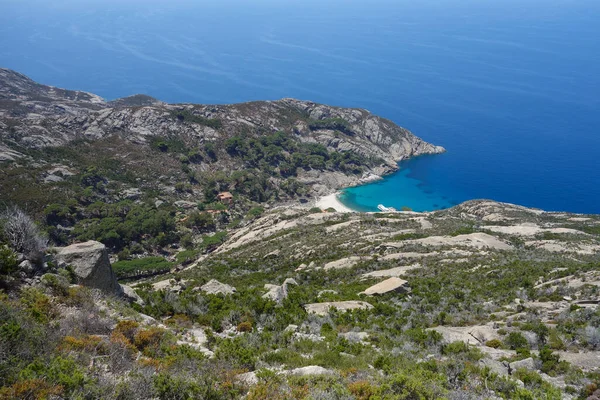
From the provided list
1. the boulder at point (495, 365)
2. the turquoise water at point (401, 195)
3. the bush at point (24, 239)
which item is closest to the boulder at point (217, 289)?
the bush at point (24, 239)

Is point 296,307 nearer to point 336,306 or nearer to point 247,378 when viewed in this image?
point 336,306

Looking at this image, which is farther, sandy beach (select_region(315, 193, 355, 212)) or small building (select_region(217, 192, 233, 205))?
sandy beach (select_region(315, 193, 355, 212))

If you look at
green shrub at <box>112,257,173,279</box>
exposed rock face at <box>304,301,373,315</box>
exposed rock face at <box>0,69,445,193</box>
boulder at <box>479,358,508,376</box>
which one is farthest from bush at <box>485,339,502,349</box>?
exposed rock face at <box>0,69,445,193</box>

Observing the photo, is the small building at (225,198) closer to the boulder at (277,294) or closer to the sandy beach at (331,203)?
the sandy beach at (331,203)

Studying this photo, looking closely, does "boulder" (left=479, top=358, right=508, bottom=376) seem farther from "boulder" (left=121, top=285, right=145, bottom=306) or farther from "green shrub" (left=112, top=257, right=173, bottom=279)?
"green shrub" (left=112, top=257, right=173, bottom=279)

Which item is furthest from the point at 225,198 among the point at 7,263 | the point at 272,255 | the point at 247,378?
the point at 247,378

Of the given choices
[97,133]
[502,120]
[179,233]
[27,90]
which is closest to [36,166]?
[97,133]

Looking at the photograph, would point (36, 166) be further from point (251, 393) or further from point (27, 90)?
point (27, 90)
